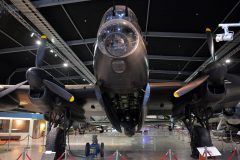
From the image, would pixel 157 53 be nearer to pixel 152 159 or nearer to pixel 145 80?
pixel 152 159

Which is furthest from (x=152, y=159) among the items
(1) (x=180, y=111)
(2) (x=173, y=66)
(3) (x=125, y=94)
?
(2) (x=173, y=66)

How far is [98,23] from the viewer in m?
12.4

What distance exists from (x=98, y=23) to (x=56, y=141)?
7.46 metres

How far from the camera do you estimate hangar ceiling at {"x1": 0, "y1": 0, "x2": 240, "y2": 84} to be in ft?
34.7

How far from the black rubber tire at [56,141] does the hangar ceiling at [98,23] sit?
6.19 m

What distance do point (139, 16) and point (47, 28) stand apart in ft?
18.0

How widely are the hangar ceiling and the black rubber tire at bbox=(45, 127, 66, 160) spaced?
619cm

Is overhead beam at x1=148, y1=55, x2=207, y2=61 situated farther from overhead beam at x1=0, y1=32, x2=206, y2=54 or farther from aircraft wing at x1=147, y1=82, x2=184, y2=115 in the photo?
aircraft wing at x1=147, y1=82, x2=184, y2=115

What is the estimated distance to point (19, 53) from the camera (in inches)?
671

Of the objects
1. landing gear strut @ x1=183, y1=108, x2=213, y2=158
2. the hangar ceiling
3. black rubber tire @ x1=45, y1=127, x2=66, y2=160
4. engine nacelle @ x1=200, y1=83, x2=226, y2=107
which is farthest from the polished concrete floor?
the hangar ceiling

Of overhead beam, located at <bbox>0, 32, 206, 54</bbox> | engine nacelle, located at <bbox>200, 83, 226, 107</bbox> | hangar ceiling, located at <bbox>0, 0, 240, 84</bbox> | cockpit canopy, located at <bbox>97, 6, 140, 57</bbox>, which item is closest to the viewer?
cockpit canopy, located at <bbox>97, 6, 140, 57</bbox>

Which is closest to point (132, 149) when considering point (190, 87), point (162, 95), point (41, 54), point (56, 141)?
point (162, 95)

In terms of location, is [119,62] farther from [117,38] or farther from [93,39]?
[93,39]

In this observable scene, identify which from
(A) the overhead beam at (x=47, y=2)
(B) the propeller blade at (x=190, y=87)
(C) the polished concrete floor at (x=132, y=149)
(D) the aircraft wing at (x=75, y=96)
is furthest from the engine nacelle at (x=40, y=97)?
(A) the overhead beam at (x=47, y=2)
